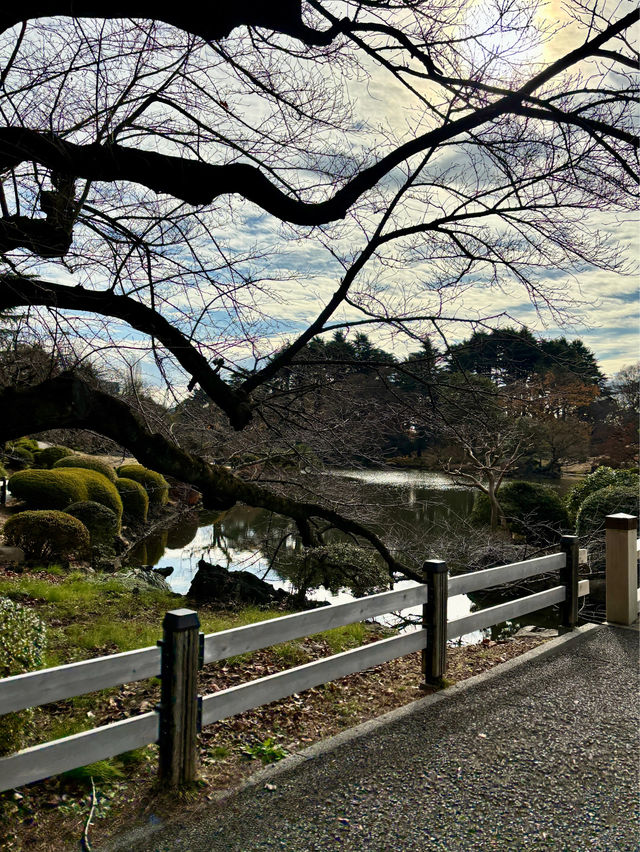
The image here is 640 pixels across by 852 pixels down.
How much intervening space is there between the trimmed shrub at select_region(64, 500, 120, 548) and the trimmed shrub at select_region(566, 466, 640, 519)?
10.7 metres

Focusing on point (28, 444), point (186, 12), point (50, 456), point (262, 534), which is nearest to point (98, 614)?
point (262, 534)

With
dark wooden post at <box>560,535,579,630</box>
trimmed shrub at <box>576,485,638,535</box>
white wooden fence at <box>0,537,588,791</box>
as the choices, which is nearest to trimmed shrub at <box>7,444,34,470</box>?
trimmed shrub at <box>576,485,638,535</box>

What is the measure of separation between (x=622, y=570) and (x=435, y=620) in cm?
276

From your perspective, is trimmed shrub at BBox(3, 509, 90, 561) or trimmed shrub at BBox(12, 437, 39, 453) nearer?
trimmed shrub at BBox(3, 509, 90, 561)

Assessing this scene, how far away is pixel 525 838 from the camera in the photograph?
2.80m

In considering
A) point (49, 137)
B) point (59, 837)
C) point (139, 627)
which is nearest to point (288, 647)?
point (139, 627)

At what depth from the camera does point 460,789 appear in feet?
10.5

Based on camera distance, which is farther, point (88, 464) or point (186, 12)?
point (88, 464)

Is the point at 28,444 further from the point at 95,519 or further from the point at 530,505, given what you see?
the point at 530,505

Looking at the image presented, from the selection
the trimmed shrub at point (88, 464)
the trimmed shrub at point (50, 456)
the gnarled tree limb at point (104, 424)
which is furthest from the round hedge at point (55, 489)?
the gnarled tree limb at point (104, 424)

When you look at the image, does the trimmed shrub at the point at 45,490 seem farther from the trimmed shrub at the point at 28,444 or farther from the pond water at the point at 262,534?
the trimmed shrub at the point at 28,444

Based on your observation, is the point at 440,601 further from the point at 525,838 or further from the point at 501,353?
the point at 501,353

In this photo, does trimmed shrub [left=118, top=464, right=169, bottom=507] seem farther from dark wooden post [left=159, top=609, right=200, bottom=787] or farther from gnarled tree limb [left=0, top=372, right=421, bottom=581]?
dark wooden post [left=159, top=609, right=200, bottom=787]

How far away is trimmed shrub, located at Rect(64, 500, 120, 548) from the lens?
45.4ft
